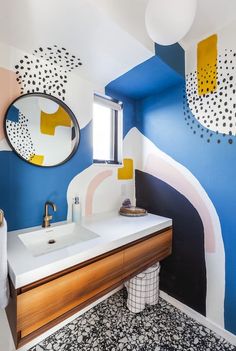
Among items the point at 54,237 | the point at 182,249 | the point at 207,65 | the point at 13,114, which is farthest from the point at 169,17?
the point at 182,249

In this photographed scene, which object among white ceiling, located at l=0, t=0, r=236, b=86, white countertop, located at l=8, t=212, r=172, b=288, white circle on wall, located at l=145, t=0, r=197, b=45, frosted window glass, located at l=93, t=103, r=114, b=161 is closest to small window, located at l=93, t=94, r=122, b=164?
frosted window glass, located at l=93, t=103, r=114, b=161

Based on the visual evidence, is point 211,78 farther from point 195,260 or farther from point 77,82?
point 195,260

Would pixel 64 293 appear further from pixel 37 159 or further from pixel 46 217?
pixel 37 159

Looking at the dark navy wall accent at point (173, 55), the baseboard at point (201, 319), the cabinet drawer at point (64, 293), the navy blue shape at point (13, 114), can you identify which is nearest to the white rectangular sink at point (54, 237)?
the cabinet drawer at point (64, 293)

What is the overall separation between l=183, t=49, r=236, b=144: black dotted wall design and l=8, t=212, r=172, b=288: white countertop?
2.79 ft

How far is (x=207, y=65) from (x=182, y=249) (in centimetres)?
165

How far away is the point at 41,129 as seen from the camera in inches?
52.9

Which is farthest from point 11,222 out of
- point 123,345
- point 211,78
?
point 211,78

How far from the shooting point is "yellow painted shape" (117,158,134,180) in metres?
1.89

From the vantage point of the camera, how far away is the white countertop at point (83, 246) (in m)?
0.79

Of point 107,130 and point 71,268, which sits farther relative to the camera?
point 107,130

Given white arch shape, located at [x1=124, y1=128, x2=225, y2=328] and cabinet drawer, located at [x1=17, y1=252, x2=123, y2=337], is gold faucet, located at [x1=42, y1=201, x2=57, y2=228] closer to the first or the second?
cabinet drawer, located at [x1=17, y1=252, x2=123, y2=337]

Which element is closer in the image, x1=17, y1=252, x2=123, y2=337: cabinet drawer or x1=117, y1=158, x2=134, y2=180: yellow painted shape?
x1=17, y1=252, x2=123, y2=337: cabinet drawer

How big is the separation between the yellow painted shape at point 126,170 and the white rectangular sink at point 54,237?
755mm
